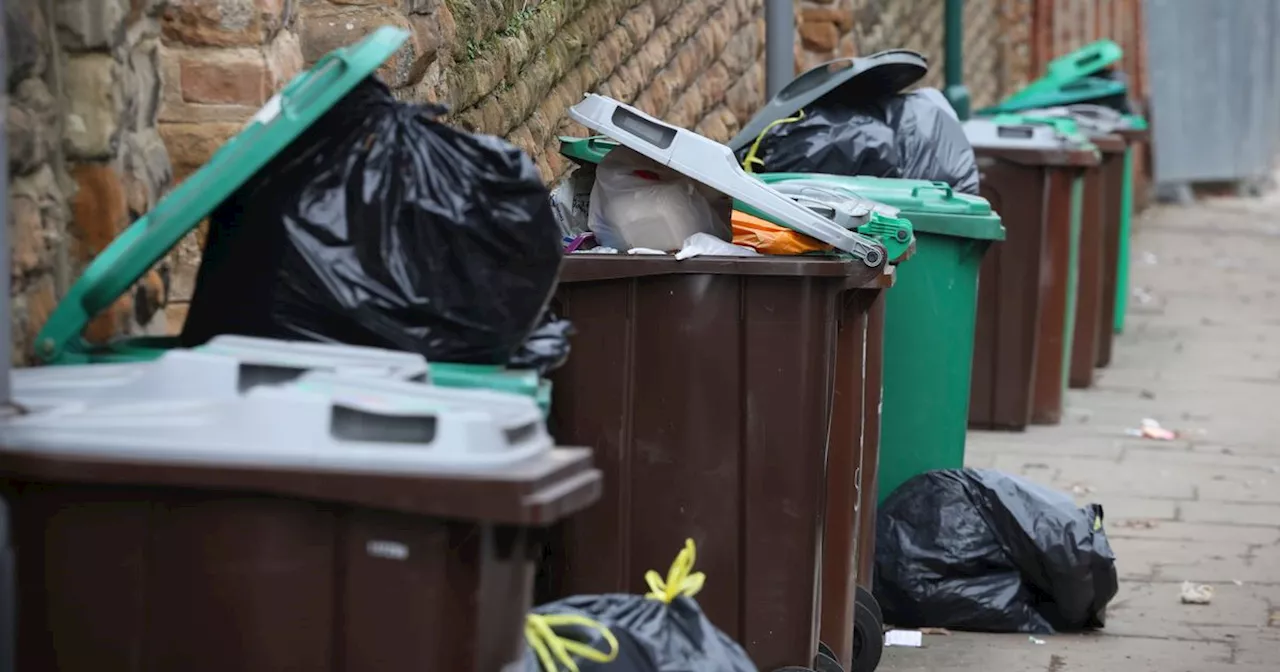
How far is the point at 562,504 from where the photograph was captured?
91.5 inches

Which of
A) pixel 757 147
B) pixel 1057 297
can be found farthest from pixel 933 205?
pixel 1057 297

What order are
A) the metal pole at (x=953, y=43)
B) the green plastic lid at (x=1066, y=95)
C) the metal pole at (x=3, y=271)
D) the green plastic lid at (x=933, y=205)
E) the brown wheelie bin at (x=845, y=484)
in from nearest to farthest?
the metal pole at (x=3, y=271), the brown wheelie bin at (x=845, y=484), the green plastic lid at (x=933, y=205), the green plastic lid at (x=1066, y=95), the metal pole at (x=953, y=43)

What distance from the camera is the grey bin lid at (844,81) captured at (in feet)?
17.5

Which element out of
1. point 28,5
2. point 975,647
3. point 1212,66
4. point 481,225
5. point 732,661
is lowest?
point 975,647

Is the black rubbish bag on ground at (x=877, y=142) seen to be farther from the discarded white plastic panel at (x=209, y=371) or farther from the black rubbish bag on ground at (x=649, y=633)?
the discarded white plastic panel at (x=209, y=371)

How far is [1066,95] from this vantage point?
976 cm

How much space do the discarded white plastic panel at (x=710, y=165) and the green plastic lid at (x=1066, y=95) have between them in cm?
584

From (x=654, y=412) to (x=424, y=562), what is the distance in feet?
4.49

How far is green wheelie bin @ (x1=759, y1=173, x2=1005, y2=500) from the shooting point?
537 cm

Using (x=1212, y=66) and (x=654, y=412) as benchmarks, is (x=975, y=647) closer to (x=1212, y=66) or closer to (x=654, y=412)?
(x=654, y=412)

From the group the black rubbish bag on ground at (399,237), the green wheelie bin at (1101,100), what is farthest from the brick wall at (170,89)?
the green wheelie bin at (1101,100)

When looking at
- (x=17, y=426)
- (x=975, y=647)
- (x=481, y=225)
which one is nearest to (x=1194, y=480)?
(x=975, y=647)

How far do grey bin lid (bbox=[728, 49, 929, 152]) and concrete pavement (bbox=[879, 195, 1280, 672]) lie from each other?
Result: 158 centimetres

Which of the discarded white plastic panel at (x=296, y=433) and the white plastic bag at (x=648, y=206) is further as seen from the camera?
the white plastic bag at (x=648, y=206)
